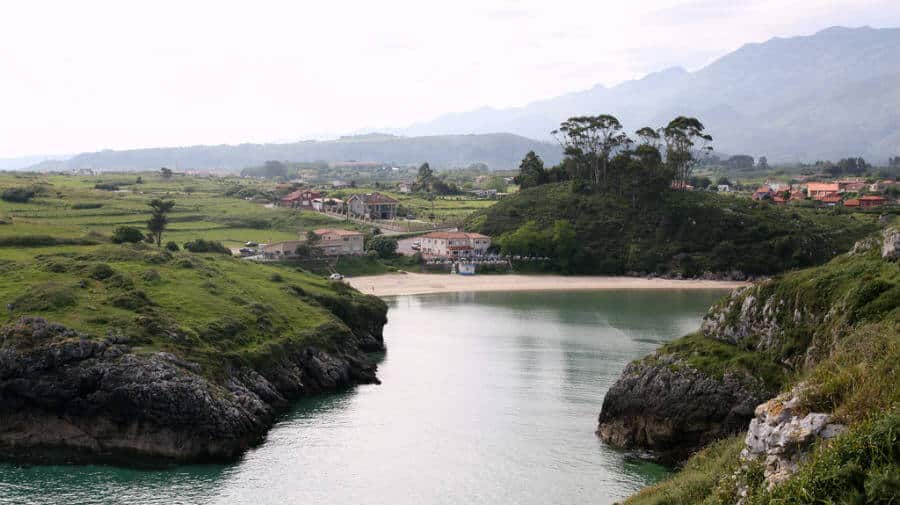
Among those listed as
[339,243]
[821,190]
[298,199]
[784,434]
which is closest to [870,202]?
[821,190]

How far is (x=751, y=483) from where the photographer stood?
17.0 metres

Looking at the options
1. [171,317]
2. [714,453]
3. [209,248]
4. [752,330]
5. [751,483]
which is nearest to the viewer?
[751,483]

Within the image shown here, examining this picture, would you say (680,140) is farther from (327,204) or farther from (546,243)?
(327,204)

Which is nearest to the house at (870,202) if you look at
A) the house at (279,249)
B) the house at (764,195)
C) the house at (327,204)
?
the house at (764,195)

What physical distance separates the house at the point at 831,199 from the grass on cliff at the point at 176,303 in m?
101

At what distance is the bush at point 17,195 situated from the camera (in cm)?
10906

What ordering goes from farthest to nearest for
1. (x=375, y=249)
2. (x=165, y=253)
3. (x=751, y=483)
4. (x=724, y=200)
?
(x=724, y=200)
(x=375, y=249)
(x=165, y=253)
(x=751, y=483)

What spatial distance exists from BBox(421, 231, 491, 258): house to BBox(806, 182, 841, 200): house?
6384cm

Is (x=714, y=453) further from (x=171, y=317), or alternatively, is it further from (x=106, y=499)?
(x=171, y=317)

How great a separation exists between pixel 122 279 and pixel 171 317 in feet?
18.9

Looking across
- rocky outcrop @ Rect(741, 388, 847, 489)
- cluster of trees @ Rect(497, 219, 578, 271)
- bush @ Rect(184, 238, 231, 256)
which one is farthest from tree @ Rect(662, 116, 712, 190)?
rocky outcrop @ Rect(741, 388, 847, 489)

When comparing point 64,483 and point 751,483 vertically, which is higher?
point 751,483

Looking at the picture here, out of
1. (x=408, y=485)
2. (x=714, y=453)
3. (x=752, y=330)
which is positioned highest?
(x=752, y=330)

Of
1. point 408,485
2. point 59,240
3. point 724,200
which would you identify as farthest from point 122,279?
point 724,200
